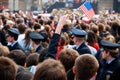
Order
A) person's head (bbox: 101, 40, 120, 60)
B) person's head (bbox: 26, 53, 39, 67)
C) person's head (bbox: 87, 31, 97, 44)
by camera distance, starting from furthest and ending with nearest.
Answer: person's head (bbox: 87, 31, 97, 44), person's head (bbox: 101, 40, 120, 60), person's head (bbox: 26, 53, 39, 67)

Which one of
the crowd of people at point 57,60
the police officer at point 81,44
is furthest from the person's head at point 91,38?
the police officer at point 81,44

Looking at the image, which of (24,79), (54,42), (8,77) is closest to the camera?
(8,77)

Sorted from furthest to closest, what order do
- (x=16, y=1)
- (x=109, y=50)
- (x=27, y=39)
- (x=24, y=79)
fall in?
1. (x=16, y=1)
2. (x=27, y=39)
3. (x=109, y=50)
4. (x=24, y=79)

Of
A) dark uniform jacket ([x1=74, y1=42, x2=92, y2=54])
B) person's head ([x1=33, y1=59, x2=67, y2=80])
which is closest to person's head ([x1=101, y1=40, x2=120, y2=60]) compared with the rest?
dark uniform jacket ([x1=74, y1=42, x2=92, y2=54])

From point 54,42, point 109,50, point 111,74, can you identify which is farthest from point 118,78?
point 54,42

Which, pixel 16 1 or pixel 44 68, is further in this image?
pixel 16 1

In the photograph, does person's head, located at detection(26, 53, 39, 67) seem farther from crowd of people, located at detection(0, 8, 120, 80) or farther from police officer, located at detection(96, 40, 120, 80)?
police officer, located at detection(96, 40, 120, 80)

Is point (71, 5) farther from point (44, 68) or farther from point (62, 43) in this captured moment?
point (44, 68)

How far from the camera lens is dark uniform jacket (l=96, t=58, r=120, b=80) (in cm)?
611

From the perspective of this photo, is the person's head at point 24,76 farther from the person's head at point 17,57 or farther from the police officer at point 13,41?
the police officer at point 13,41

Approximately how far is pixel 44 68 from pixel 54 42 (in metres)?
1.88

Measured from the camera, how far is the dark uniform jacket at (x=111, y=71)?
6.11m

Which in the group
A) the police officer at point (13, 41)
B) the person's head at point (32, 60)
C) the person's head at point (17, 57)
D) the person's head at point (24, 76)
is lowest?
the police officer at point (13, 41)

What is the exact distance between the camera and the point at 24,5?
2168 inches
